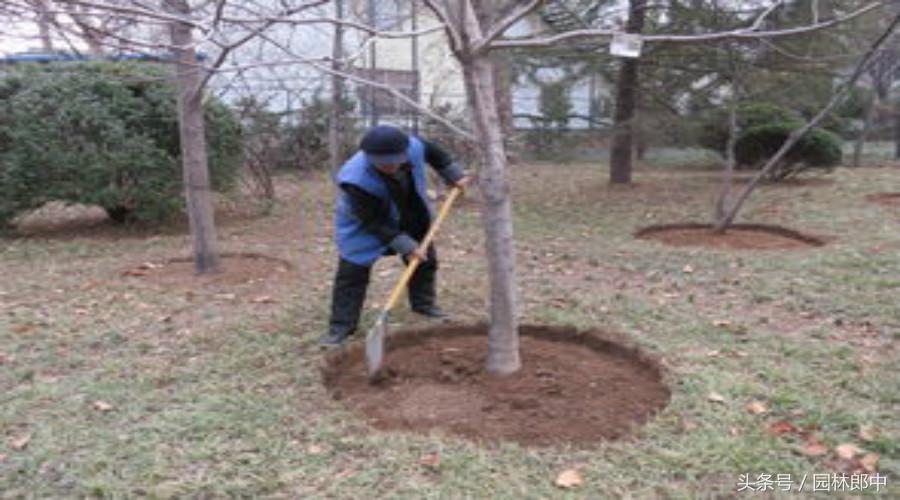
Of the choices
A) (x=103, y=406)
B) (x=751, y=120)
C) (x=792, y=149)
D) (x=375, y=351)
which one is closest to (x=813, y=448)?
(x=375, y=351)

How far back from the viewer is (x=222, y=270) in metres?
5.86

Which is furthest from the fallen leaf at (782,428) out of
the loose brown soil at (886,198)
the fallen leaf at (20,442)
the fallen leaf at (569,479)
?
the loose brown soil at (886,198)

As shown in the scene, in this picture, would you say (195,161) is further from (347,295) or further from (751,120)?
(751,120)

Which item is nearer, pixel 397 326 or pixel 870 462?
pixel 870 462

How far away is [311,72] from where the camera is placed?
1469 centimetres

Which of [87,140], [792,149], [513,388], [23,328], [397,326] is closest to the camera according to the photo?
[513,388]

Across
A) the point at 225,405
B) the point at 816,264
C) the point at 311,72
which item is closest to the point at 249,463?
the point at 225,405

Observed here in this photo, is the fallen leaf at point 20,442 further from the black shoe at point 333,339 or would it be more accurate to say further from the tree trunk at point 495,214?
the tree trunk at point 495,214

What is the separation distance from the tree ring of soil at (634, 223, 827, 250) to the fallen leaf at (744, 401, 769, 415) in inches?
144

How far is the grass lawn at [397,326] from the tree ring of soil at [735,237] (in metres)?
0.23

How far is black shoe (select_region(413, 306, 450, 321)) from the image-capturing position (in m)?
4.49

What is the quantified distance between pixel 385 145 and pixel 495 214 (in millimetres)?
739

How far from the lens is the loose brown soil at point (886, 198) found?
884 cm

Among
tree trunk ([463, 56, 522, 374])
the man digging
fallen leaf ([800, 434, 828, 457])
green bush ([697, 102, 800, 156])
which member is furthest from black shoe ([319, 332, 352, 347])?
green bush ([697, 102, 800, 156])
